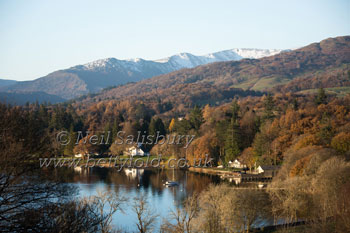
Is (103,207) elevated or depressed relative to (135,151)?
depressed

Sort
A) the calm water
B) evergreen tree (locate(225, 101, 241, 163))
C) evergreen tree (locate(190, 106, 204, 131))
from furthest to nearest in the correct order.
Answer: evergreen tree (locate(190, 106, 204, 131)) < evergreen tree (locate(225, 101, 241, 163)) < the calm water

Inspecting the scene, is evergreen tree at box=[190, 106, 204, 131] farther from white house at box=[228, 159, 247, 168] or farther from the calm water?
the calm water

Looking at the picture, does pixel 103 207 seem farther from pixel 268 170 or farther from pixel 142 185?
pixel 268 170

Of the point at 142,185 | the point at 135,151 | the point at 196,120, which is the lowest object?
the point at 142,185

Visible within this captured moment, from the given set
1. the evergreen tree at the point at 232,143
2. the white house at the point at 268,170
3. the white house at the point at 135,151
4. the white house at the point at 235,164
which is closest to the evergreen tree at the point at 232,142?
the evergreen tree at the point at 232,143

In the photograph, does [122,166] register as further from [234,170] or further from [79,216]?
[79,216]

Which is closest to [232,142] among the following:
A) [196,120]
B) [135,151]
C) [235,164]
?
[235,164]

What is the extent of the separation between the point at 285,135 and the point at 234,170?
1131 cm

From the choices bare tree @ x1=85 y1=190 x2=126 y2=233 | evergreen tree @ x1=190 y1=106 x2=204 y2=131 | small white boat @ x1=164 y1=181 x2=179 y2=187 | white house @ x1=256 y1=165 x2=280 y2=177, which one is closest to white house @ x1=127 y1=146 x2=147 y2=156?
evergreen tree @ x1=190 y1=106 x2=204 y2=131

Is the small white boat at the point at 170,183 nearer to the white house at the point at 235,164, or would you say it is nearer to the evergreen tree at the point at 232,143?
the white house at the point at 235,164

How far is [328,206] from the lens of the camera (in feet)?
98.6

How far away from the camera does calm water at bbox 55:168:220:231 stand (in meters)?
39.2

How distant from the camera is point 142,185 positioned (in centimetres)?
5497

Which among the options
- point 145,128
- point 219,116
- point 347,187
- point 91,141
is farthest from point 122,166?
point 347,187
